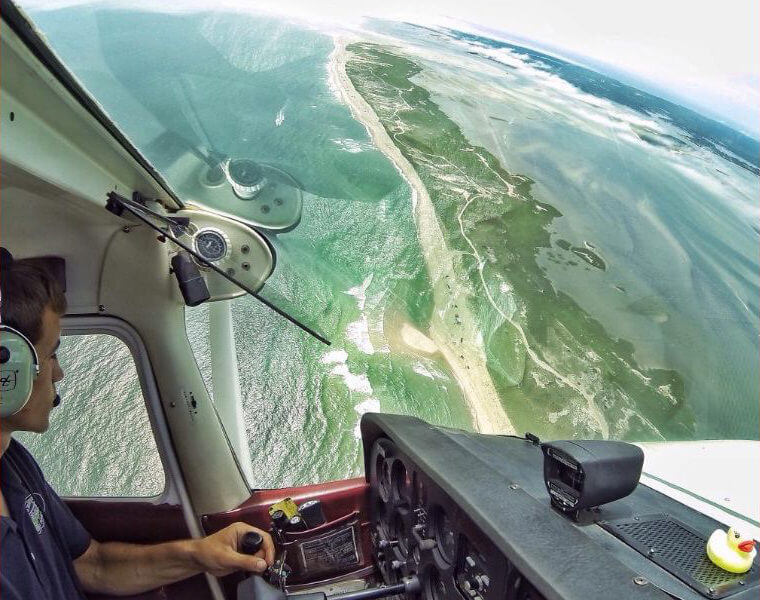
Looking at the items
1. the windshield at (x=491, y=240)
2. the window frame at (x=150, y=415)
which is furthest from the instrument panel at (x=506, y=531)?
the windshield at (x=491, y=240)

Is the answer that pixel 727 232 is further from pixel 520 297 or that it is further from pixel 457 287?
pixel 457 287

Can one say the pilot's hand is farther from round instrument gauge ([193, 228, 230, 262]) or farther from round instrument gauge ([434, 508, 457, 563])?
round instrument gauge ([193, 228, 230, 262])

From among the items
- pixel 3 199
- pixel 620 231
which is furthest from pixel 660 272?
pixel 3 199

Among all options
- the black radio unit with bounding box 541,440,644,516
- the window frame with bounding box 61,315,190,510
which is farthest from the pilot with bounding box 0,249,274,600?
the black radio unit with bounding box 541,440,644,516

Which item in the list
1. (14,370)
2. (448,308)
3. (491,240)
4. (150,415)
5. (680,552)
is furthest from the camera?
(491,240)

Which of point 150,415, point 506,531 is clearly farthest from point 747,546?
point 150,415

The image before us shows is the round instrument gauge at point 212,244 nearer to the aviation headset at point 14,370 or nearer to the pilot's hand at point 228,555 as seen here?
the aviation headset at point 14,370

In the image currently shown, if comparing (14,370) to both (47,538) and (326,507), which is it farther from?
(326,507)

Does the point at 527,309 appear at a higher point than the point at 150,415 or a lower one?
lower
